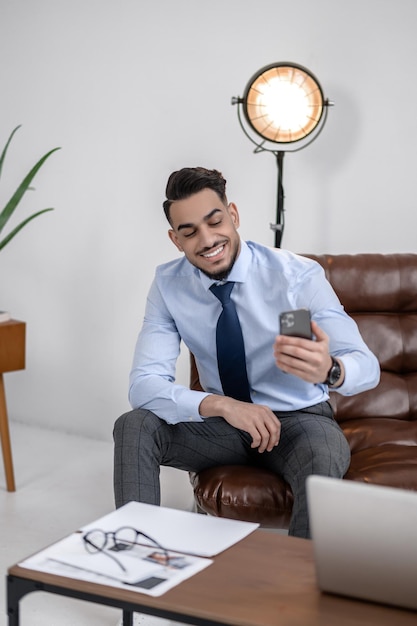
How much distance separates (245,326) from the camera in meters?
2.38

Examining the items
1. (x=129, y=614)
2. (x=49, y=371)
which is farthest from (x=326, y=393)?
(x=49, y=371)

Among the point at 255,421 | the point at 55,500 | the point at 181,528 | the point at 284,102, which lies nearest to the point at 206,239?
the point at 255,421

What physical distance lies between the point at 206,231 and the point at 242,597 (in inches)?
46.2

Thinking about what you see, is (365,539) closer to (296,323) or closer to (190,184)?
(296,323)

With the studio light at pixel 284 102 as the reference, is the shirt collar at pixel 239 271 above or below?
below

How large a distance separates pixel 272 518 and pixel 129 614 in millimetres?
434

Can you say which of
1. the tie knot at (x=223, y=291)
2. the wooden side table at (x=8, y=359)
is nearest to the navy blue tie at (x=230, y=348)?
the tie knot at (x=223, y=291)

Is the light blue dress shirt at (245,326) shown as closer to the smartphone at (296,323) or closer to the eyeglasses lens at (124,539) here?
the smartphone at (296,323)

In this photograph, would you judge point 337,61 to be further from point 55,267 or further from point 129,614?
point 129,614

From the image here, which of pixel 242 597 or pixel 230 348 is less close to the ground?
pixel 230 348

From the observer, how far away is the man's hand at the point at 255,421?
7.05ft

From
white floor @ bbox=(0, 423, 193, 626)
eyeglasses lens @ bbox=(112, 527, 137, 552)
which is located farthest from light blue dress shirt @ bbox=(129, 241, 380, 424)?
eyeglasses lens @ bbox=(112, 527, 137, 552)

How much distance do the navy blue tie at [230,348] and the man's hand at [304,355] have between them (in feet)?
1.43

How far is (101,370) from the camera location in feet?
12.6
